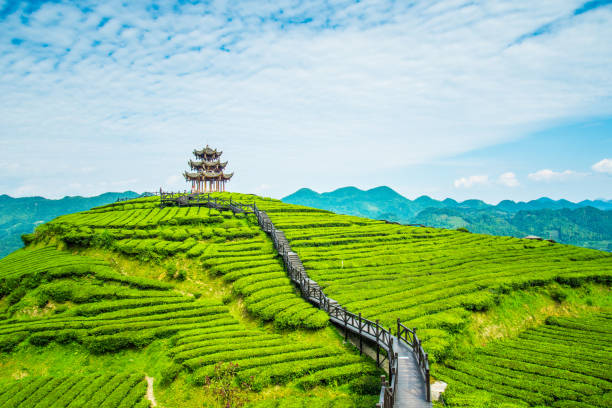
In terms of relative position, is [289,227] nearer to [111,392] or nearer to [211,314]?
[211,314]

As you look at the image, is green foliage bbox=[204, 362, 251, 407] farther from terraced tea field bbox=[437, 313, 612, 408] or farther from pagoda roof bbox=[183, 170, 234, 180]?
pagoda roof bbox=[183, 170, 234, 180]

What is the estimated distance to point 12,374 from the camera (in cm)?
2345

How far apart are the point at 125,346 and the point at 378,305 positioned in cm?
1912

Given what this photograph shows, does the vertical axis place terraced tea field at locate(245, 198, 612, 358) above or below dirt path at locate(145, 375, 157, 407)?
above

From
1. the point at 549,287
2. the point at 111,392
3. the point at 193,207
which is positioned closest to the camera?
the point at 111,392

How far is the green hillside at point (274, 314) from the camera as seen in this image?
67.7 feet

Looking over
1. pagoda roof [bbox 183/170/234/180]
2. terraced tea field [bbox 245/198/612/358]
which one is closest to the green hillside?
terraced tea field [bbox 245/198/612/358]

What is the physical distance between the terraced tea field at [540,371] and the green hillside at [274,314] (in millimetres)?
100

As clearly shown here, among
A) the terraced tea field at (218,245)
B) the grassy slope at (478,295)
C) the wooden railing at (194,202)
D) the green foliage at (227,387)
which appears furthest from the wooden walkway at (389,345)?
the wooden railing at (194,202)

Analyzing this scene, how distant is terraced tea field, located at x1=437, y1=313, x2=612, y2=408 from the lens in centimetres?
1884

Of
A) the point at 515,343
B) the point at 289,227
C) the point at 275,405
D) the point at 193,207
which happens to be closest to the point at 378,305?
the point at 515,343

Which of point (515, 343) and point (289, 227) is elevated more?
point (289, 227)

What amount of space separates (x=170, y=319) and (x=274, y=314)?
816 cm

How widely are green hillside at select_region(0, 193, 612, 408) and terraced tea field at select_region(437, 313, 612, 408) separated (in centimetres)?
10
